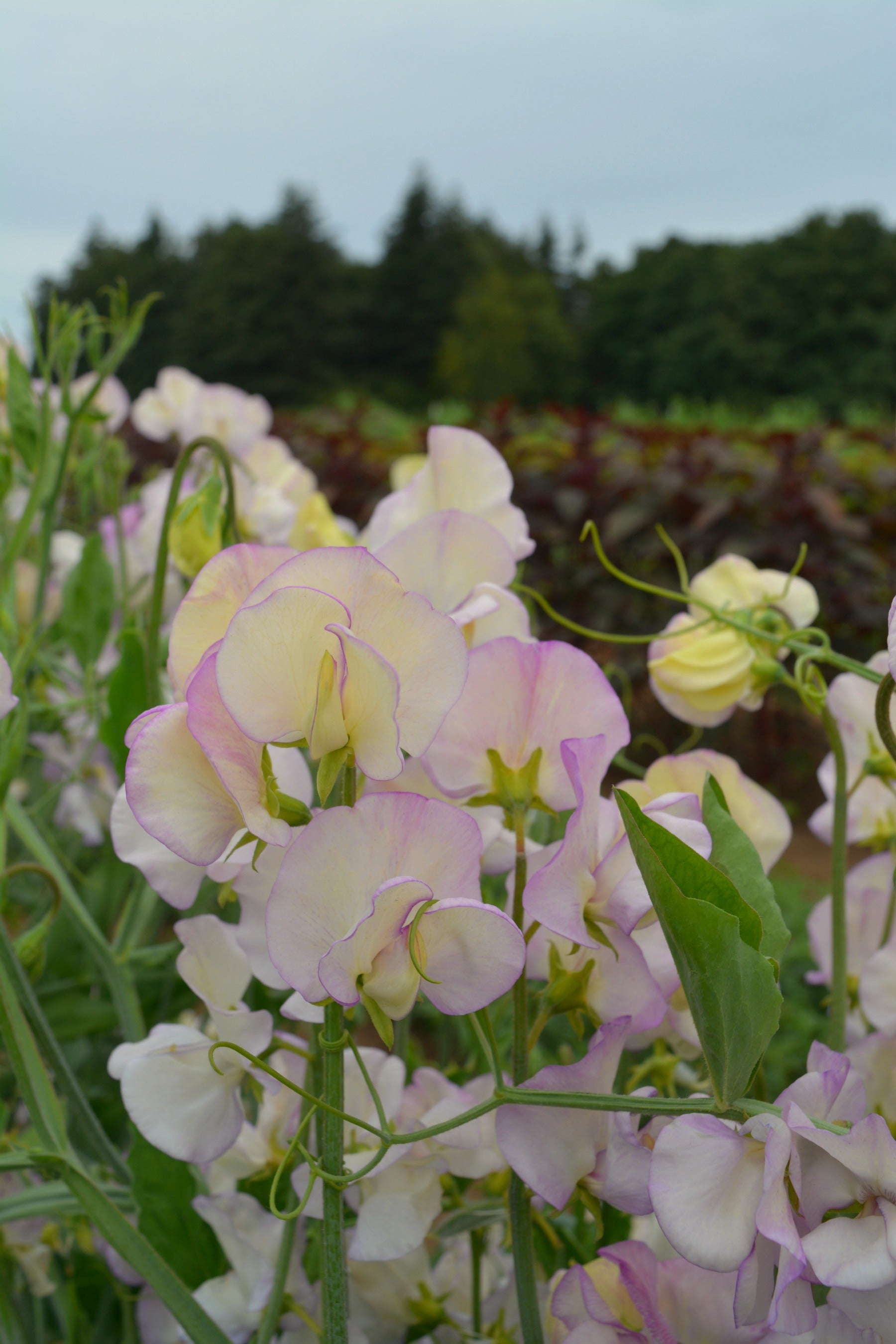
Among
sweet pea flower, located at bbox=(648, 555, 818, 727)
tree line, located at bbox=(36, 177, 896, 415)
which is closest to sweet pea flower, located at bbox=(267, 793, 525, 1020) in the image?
sweet pea flower, located at bbox=(648, 555, 818, 727)

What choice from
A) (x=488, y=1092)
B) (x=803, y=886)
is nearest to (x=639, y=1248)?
(x=488, y=1092)

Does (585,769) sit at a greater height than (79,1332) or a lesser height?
greater

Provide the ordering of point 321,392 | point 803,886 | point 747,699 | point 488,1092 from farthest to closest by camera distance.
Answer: point 321,392 → point 803,886 → point 747,699 → point 488,1092

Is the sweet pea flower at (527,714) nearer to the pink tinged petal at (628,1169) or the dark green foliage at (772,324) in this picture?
the pink tinged petal at (628,1169)

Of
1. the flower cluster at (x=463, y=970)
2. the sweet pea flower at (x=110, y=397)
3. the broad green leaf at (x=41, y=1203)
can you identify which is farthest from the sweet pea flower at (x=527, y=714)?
the sweet pea flower at (x=110, y=397)

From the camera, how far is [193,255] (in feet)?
86.3

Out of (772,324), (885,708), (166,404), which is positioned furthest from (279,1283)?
(772,324)

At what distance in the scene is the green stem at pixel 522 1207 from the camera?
316 mm

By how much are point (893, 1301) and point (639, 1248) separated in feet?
0.27

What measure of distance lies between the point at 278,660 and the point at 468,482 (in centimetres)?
18

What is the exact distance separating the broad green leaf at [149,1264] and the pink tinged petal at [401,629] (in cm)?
18

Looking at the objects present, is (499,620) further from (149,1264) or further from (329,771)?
(149,1264)

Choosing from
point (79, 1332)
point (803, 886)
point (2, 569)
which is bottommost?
point (803, 886)

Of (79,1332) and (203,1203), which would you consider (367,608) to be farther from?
(79,1332)
